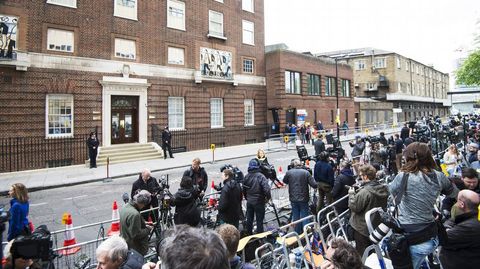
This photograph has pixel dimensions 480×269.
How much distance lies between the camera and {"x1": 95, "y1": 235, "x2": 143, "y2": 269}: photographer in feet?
10.9

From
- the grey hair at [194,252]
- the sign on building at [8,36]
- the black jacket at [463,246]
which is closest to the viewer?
the grey hair at [194,252]

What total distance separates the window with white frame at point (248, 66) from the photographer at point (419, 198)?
26997 millimetres

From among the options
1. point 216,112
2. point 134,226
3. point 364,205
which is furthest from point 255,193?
point 216,112

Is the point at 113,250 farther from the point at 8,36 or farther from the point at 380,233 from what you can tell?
the point at 8,36

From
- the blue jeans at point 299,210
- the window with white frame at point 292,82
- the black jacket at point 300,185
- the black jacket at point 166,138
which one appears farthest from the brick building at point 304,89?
the black jacket at point 300,185

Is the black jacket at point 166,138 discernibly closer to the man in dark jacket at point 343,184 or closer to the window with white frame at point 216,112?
the window with white frame at point 216,112

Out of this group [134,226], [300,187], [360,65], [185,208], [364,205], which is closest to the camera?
[364,205]

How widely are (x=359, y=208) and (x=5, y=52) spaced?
754 inches

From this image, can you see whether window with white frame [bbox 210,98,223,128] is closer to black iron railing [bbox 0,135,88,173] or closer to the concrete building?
black iron railing [bbox 0,135,88,173]

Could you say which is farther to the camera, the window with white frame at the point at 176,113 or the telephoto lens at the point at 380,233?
the window with white frame at the point at 176,113

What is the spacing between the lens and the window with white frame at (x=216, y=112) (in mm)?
27547

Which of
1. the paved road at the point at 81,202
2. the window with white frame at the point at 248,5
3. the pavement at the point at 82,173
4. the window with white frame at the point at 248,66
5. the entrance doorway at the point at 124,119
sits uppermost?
the window with white frame at the point at 248,5

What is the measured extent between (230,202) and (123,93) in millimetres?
17447

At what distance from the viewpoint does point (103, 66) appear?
20.8 meters
